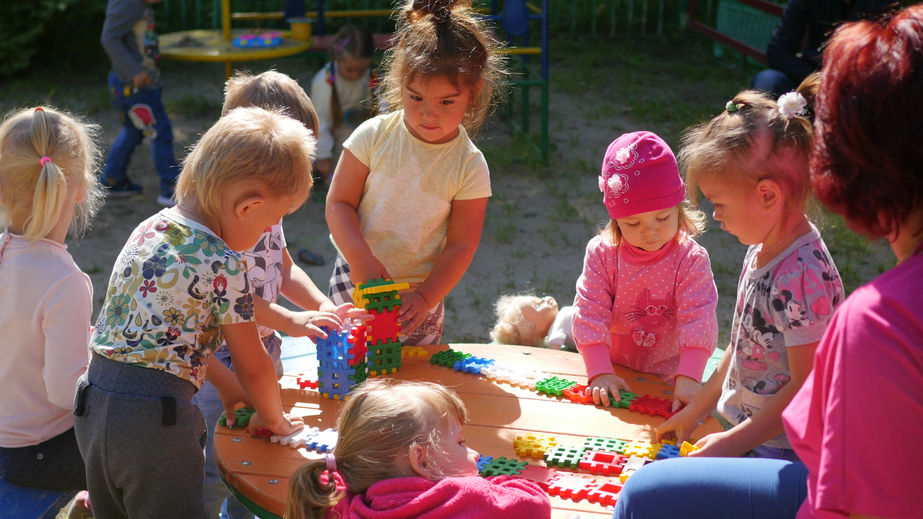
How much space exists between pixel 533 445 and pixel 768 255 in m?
0.77

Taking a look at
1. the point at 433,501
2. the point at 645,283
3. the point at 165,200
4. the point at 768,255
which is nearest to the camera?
the point at 433,501

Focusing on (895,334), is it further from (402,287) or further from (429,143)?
(429,143)

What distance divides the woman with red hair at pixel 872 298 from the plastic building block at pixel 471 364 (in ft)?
4.56

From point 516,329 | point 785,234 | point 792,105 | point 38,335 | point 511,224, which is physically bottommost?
point 511,224

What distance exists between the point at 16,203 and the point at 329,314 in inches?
37.3

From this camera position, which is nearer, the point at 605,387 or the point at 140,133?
the point at 605,387

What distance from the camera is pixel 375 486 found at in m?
1.85

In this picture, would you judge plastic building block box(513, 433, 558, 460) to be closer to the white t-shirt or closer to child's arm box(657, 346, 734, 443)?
child's arm box(657, 346, 734, 443)

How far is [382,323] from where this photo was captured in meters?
2.81

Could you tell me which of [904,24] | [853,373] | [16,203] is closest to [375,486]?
[853,373]

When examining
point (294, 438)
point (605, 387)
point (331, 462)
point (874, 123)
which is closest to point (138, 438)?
point (294, 438)

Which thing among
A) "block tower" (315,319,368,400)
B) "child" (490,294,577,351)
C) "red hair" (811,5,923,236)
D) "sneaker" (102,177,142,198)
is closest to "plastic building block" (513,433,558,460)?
"block tower" (315,319,368,400)

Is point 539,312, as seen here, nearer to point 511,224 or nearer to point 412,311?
point 412,311

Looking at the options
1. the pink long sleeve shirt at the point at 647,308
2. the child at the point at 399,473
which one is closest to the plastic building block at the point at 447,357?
the pink long sleeve shirt at the point at 647,308
